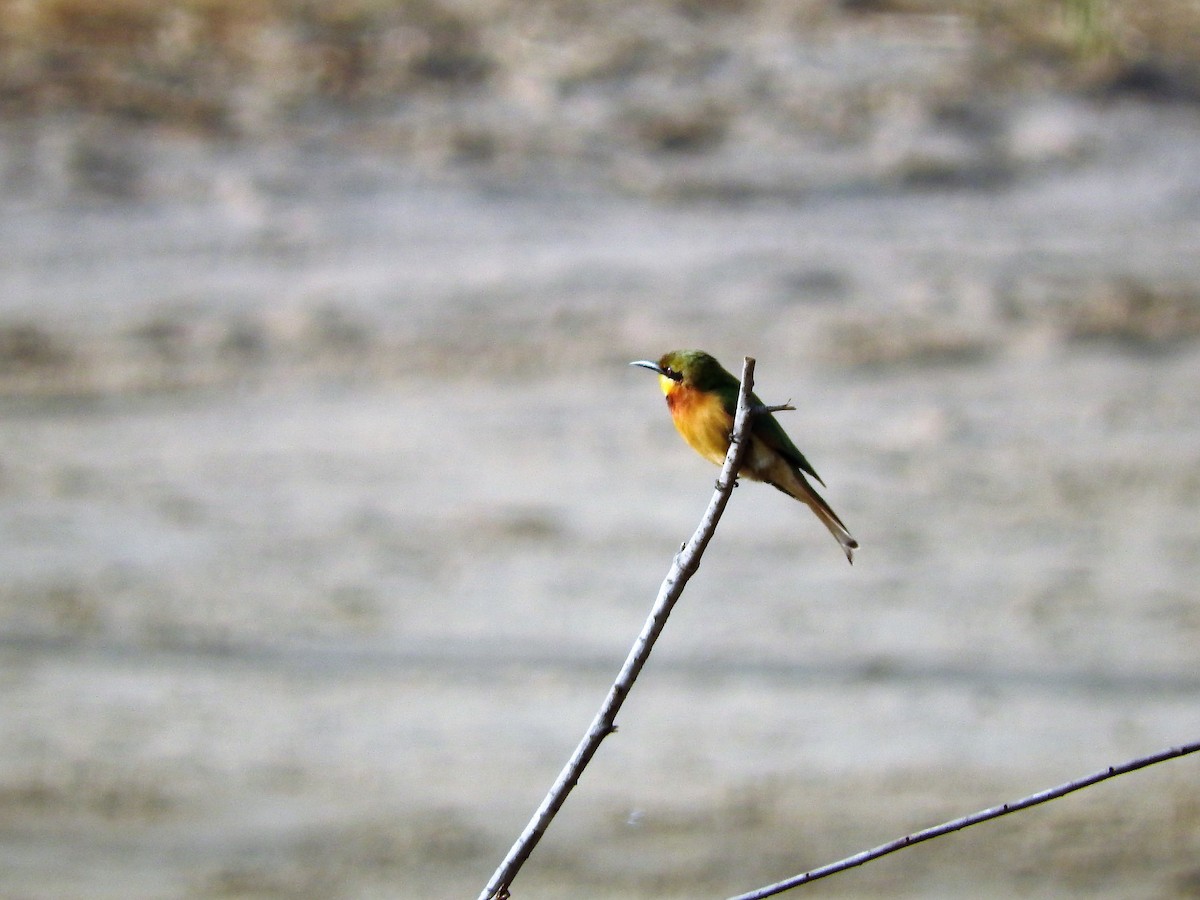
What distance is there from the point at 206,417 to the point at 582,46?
2.85 feet

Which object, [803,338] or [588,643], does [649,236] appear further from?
[588,643]

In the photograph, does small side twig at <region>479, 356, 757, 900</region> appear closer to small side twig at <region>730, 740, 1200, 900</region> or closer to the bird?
small side twig at <region>730, 740, 1200, 900</region>

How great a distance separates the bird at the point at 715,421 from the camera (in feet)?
2.76

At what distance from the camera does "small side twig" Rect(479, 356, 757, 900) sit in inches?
23.2

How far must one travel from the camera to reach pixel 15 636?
2.24 meters

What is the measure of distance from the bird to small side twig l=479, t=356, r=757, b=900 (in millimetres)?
198

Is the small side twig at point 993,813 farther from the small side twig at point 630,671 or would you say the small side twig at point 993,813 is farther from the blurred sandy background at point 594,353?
the blurred sandy background at point 594,353

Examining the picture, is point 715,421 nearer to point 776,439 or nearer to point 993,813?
point 776,439

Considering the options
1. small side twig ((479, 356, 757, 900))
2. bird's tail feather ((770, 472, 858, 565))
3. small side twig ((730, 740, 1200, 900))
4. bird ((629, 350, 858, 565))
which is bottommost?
small side twig ((730, 740, 1200, 900))

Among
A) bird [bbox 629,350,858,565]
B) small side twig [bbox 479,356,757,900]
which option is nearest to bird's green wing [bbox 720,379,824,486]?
bird [bbox 629,350,858,565]

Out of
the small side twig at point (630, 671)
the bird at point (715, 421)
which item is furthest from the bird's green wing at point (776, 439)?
the small side twig at point (630, 671)

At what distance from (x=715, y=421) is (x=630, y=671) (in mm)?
267

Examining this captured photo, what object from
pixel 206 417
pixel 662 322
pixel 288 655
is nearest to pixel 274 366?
pixel 206 417

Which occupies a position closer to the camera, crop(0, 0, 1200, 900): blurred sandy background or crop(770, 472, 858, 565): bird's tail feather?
crop(770, 472, 858, 565): bird's tail feather
